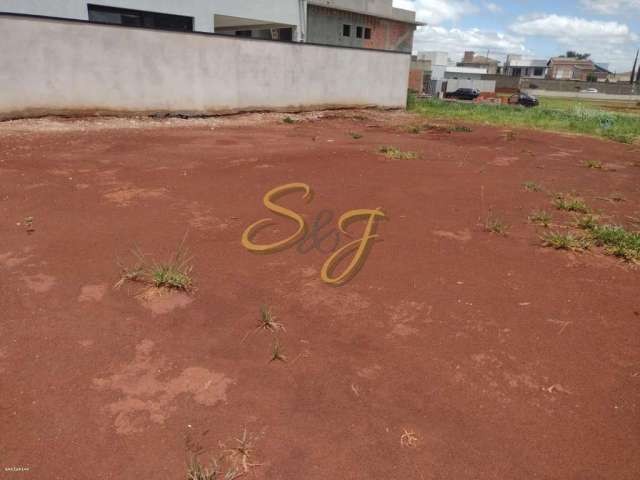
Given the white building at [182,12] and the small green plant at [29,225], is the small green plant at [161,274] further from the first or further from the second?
the white building at [182,12]

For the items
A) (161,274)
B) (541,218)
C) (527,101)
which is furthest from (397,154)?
(527,101)

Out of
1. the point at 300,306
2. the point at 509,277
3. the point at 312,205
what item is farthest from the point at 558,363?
the point at 312,205

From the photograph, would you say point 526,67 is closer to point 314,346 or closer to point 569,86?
point 569,86

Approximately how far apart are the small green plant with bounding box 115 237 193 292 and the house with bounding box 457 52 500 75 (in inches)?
3017

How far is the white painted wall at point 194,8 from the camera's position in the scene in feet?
38.4

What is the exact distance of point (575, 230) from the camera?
4.58 metres

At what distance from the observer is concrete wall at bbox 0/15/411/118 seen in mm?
9234

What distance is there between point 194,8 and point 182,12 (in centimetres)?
46

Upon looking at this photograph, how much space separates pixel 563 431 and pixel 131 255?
321cm

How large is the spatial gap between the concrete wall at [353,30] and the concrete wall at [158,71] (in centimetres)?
625

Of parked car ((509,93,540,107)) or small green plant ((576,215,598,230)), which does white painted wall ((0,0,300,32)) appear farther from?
parked car ((509,93,540,107))

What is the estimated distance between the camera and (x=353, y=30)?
928 inches

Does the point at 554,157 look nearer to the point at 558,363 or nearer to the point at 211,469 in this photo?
the point at 558,363

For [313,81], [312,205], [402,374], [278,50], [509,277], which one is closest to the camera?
[402,374]
